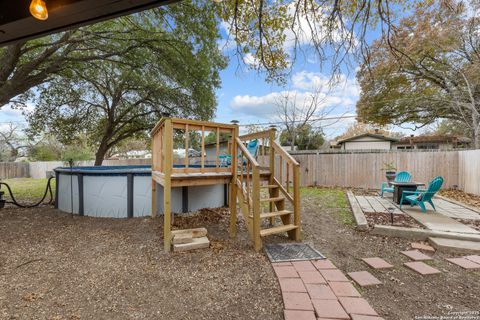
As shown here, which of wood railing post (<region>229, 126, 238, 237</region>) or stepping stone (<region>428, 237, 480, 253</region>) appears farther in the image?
wood railing post (<region>229, 126, 238, 237</region>)

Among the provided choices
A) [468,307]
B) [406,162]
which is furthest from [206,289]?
[406,162]

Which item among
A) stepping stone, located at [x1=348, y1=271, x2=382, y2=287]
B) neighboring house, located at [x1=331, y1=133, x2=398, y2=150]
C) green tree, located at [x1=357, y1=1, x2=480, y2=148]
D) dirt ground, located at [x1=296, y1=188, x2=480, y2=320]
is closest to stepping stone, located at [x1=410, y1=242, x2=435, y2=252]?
dirt ground, located at [x1=296, y1=188, x2=480, y2=320]

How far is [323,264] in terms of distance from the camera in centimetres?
288

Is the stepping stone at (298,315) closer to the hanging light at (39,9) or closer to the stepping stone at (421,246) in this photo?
the stepping stone at (421,246)

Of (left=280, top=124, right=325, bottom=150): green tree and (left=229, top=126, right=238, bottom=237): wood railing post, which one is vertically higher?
(left=280, top=124, right=325, bottom=150): green tree

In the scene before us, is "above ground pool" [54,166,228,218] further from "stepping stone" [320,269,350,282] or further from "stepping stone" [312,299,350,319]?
"stepping stone" [312,299,350,319]

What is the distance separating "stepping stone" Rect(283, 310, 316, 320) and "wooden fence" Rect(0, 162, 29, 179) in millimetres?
23017

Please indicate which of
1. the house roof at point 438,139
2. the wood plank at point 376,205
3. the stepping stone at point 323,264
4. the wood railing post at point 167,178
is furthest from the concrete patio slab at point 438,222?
the house roof at point 438,139

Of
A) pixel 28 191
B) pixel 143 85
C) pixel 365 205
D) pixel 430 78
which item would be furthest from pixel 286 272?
pixel 430 78

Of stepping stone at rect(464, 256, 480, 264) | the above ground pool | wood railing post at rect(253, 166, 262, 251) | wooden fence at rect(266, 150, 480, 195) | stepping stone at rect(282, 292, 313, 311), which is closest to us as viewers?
stepping stone at rect(282, 292, 313, 311)

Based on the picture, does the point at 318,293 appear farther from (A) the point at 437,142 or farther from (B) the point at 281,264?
(A) the point at 437,142

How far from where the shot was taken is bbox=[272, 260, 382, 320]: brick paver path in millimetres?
1963

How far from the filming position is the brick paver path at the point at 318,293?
77.3 inches

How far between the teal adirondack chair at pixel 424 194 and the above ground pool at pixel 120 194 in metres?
4.41
